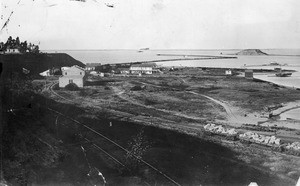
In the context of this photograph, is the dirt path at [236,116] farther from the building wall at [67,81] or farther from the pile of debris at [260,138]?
the building wall at [67,81]

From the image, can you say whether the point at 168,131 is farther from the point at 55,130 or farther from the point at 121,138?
the point at 55,130

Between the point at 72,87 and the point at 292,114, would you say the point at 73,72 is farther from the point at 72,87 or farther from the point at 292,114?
the point at 292,114

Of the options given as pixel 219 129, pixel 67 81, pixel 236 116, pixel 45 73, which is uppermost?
pixel 45 73

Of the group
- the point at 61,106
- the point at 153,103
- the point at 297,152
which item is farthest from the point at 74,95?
the point at 297,152

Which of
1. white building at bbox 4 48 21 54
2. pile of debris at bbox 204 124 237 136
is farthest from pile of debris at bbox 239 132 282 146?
white building at bbox 4 48 21 54

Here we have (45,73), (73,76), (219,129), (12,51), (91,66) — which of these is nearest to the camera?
(12,51)

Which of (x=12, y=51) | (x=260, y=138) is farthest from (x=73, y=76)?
(x=260, y=138)
